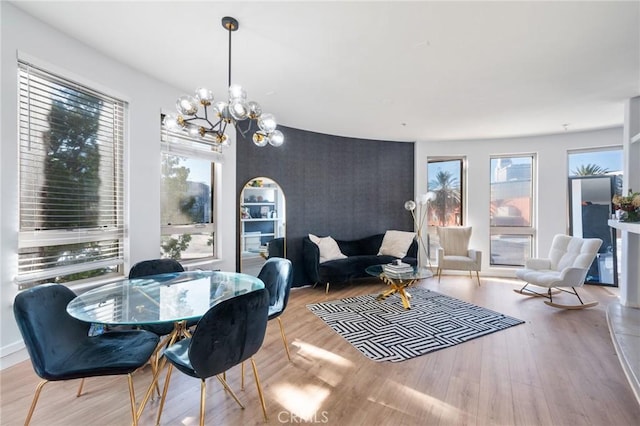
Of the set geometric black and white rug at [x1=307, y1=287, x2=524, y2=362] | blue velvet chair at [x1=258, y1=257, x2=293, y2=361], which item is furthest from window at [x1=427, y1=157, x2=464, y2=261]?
blue velvet chair at [x1=258, y1=257, x2=293, y2=361]

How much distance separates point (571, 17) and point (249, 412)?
3.54 meters

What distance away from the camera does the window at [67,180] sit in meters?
2.32

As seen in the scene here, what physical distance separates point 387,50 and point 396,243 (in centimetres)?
360

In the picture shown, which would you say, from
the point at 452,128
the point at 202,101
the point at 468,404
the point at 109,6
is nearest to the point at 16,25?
the point at 109,6

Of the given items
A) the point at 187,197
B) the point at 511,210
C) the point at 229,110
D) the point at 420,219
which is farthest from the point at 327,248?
the point at 511,210

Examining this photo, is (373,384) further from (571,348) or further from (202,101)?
(202,101)

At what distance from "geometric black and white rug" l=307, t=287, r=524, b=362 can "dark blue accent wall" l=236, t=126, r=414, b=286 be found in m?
1.40

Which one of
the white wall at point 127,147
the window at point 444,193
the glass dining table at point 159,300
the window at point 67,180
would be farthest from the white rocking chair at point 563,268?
the window at point 67,180

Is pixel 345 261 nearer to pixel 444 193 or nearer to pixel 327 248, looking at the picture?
pixel 327 248

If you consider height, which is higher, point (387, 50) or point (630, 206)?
point (387, 50)

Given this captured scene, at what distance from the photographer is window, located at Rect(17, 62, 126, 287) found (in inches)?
91.3

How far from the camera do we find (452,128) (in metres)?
A: 4.94

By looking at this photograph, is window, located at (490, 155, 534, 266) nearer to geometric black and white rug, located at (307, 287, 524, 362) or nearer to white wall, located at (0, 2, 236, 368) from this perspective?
geometric black and white rug, located at (307, 287, 524, 362)

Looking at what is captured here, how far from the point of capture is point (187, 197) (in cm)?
368
